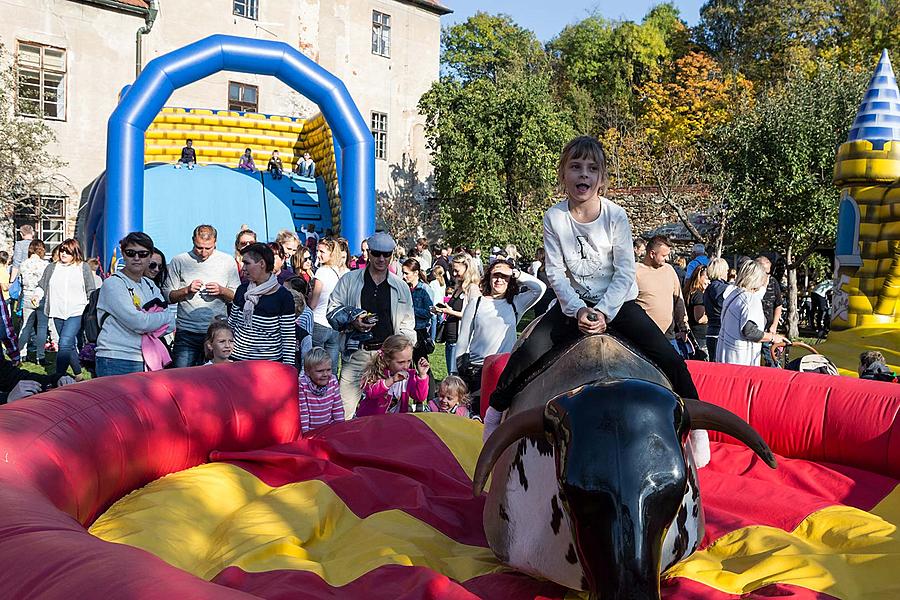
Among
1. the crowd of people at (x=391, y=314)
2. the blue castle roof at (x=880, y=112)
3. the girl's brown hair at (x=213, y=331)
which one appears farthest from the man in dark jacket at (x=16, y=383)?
the blue castle roof at (x=880, y=112)

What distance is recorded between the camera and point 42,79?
66.3 ft

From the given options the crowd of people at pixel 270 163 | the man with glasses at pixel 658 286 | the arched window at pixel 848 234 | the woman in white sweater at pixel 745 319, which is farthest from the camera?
the crowd of people at pixel 270 163

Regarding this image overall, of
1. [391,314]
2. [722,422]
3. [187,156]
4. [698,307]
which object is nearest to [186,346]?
[391,314]

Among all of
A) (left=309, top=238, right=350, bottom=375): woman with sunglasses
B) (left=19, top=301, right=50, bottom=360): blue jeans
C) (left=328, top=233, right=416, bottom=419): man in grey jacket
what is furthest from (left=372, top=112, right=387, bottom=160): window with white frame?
(left=328, top=233, right=416, bottom=419): man in grey jacket

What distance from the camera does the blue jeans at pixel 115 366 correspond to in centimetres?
534

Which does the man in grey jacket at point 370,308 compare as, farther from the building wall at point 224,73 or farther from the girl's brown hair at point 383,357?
the building wall at point 224,73

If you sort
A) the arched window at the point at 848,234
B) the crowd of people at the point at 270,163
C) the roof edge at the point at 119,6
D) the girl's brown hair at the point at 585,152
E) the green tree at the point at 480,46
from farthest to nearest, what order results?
the green tree at the point at 480,46, the roof edge at the point at 119,6, the crowd of people at the point at 270,163, the arched window at the point at 848,234, the girl's brown hair at the point at 585,152

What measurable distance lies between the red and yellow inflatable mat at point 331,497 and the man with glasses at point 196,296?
151 centimetres

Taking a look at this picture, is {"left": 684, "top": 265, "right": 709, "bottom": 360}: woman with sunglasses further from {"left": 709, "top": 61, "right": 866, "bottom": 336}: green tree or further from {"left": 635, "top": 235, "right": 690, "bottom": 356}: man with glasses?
{"left": 709, "top": 61, "right": 866, "bottom": 336}: green tree

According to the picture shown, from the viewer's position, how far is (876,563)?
3.57 metres

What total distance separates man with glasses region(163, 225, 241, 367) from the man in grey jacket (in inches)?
36.5

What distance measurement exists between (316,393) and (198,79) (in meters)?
9.96

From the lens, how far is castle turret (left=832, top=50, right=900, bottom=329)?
32.8 ft

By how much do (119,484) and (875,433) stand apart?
13.5 feet
